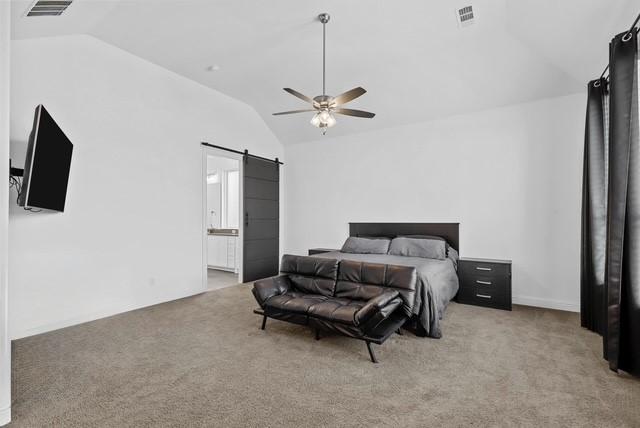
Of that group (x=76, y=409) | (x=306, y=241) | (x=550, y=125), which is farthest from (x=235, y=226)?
(x=550, y=125)


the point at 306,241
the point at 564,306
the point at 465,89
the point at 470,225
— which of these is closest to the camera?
the point at 564,306

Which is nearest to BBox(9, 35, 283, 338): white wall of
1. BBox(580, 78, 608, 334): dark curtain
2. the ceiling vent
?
the ceiling vent

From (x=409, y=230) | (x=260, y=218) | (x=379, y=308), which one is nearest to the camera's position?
(x=379, y=308)

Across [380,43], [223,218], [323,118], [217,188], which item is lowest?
A: [223,218]

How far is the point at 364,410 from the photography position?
6.48 feet

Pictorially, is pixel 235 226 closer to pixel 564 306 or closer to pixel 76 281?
pixel 76 281

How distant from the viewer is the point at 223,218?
24.9ft

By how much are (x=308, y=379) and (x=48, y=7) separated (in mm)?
3896

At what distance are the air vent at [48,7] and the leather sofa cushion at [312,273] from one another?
3.26 metres

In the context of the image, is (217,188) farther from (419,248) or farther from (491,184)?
(491,184)

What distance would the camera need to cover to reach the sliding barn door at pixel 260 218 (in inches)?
230

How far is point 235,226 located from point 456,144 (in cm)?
515

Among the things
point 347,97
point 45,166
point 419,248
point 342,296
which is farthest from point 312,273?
point 45,166

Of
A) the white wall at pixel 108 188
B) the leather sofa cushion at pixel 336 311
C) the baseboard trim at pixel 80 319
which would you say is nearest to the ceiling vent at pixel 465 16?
the leather sofa cushion at pixel 336 311
